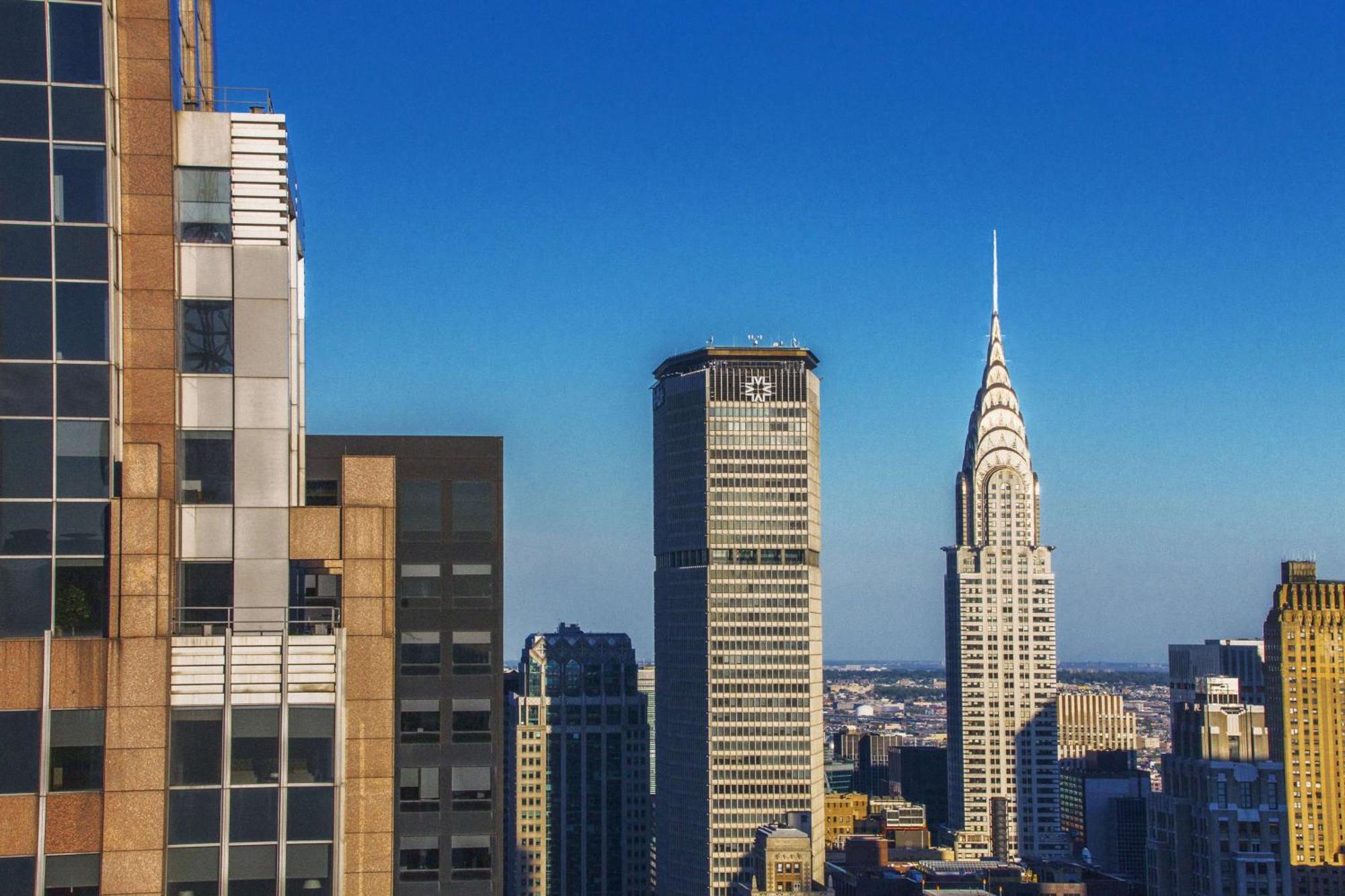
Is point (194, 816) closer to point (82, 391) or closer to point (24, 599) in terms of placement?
point (24, 599)

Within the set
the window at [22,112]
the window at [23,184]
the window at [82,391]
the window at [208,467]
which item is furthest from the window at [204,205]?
the window at [208,467]

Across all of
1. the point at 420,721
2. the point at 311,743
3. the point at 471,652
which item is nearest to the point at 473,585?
the point at 471,652

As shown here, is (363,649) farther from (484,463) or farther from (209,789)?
(484,463)

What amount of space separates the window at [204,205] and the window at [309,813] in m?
12.8

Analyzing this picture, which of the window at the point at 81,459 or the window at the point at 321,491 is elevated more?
the window at the point at 321,491

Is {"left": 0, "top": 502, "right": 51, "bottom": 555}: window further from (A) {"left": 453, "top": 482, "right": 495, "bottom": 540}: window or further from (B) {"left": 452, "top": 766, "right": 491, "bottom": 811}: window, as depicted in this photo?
(A) {"left": 453, "top": 482, "right": 495, "bottom": 540}: window

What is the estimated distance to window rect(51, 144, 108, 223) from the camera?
4012 cm

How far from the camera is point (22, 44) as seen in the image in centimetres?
4006

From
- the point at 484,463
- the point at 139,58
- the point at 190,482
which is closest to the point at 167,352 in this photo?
the point at 190,482

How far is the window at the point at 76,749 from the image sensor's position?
38.8 meters

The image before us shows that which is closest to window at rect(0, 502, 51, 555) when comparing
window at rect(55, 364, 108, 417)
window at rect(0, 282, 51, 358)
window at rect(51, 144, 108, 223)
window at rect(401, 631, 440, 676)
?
window at rect(55, 364, 108, 417)

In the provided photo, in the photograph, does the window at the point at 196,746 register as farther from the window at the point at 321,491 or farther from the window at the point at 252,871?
the window at the point at 321,491

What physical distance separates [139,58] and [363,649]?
47.3 ft

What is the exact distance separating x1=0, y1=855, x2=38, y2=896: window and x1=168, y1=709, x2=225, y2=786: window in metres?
3.36
